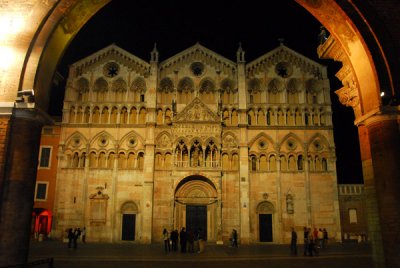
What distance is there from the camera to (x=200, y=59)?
3788cm

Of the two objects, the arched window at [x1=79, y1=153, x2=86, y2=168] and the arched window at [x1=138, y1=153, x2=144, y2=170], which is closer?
the arched window at [x1=79, y1=153, x2=86, y2=168]

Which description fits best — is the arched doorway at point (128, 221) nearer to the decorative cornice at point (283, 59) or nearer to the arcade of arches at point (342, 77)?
the decorative cornice at point (283, 59)

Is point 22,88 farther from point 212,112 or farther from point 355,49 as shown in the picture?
point 212,112

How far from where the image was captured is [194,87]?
37.1 meters

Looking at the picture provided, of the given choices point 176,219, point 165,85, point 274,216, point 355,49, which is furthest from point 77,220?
point 355,49

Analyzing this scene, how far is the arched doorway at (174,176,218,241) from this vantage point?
34281 mm

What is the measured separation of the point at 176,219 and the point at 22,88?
1009 inches

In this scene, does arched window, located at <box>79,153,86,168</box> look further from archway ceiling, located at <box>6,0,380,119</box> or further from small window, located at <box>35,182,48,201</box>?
archway ceiling, located at <box>6,0,380,119</box>

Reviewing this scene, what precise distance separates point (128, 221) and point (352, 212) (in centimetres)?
2285

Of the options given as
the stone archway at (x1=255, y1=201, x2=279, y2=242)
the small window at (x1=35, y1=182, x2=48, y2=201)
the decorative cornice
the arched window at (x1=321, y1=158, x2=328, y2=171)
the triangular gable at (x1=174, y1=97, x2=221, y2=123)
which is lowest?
the stone archway at (x1=255, y1=201, x2=279, y2=242)

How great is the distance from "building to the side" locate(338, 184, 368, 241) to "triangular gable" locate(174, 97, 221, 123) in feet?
50.3

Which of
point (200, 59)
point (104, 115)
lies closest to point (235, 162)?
point (200, 59)

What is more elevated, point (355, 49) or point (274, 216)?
point (355, 49)

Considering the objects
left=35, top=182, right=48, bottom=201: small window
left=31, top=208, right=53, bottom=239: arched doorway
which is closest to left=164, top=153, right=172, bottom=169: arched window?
left=35, top=182, right=48, bottom=201: small window
